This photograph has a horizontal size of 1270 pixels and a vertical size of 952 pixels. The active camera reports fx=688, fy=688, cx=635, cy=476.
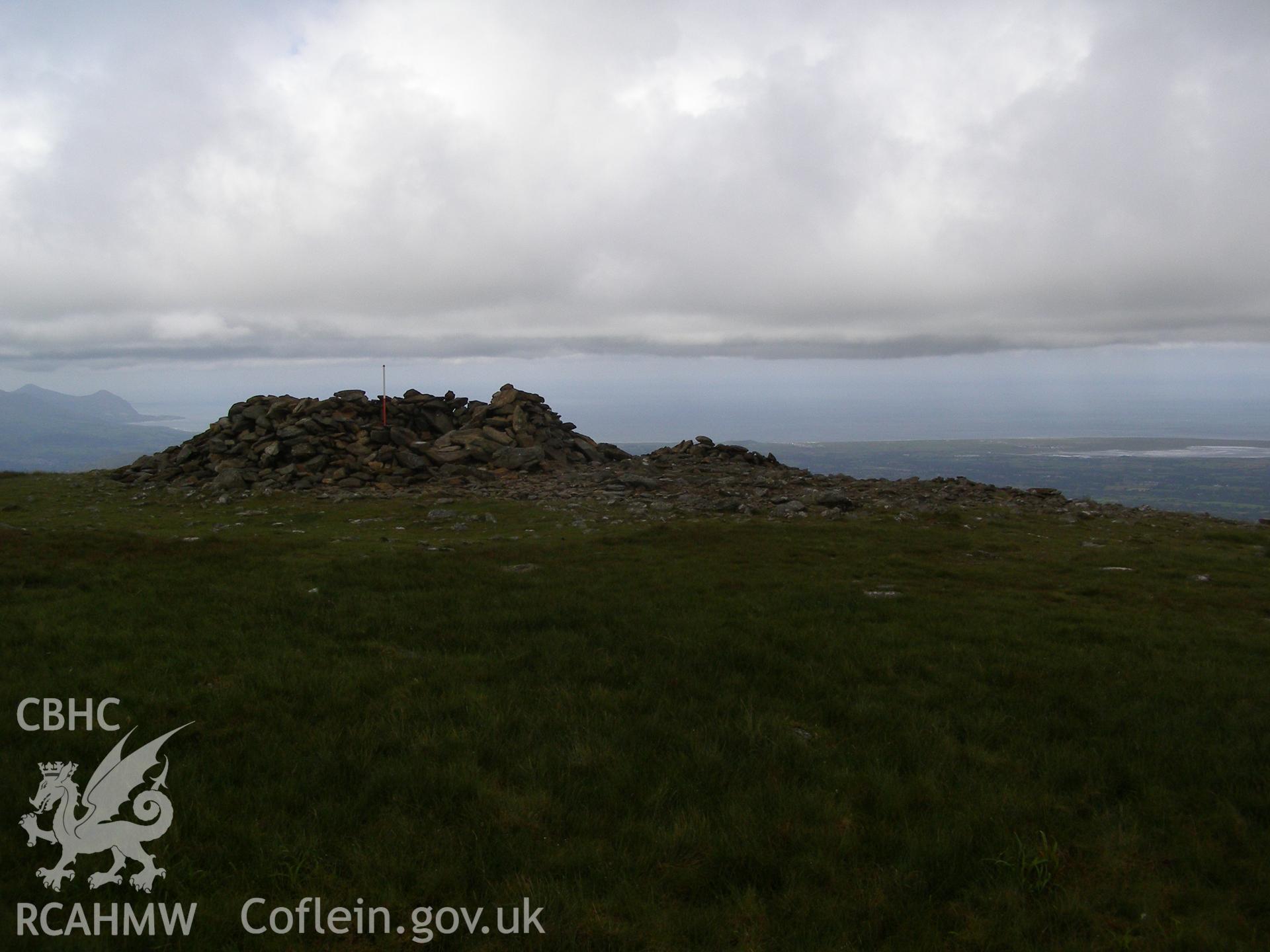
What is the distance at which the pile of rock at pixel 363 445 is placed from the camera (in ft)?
111

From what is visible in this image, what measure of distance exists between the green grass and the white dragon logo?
127 millimetres

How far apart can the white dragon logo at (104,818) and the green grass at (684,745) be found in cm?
13

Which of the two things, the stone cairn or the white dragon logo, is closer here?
the white dragon logo

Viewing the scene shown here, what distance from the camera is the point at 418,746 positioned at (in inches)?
308

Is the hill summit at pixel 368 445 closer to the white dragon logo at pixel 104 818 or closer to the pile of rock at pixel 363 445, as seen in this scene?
the pile of rock at pixel 363 445

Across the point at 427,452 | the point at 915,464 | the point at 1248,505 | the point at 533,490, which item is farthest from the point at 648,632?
the point at 915,464

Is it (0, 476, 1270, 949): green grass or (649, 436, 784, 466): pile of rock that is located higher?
(649, 436, 784, 466): pile of rock

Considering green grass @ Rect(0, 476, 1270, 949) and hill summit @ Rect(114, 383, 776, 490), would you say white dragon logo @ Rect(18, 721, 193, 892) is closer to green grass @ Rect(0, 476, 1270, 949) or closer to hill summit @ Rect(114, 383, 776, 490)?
green grass @ Rect(0, 476, 1270, 949)

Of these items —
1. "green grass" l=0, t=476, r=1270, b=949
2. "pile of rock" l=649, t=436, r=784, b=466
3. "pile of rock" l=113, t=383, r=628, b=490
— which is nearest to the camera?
"green grass" l=0, t=476, r=1270, b=949

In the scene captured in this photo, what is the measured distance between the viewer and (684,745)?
8.08 metres

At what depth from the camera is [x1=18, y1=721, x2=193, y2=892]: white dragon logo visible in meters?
5.66

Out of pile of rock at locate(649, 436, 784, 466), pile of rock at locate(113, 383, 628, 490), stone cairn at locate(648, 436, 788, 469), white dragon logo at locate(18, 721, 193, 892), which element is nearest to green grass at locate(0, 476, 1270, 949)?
white dragon logo at locate(18, 721, 193, 892)

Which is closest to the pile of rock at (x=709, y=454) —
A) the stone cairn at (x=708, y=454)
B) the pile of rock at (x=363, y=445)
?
the stone cairn at (x=708, y=454)

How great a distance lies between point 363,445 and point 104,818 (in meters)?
31.8
